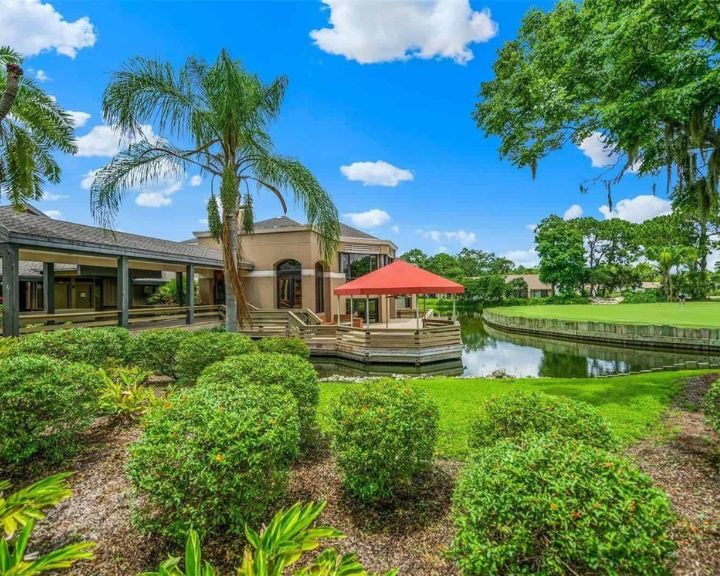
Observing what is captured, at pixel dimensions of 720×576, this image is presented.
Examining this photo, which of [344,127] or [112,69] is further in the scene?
[344,127]

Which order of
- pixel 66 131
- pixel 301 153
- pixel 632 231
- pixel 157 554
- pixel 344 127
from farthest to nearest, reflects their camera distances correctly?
pixel 632 231 → pixel 344 127 → pixel 66 131 → pixel 301 153 → pixel 157 554

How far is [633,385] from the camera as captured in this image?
23.4 ft

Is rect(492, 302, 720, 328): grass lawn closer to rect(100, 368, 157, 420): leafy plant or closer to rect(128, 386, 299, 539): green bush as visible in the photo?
rect(128, 386, 299, 539): green bush

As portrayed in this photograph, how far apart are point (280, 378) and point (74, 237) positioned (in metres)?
10.2

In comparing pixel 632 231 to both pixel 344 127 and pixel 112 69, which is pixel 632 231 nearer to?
pixel 344 127

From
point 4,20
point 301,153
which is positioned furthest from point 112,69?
point 301,153

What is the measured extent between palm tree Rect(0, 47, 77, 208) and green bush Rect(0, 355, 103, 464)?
36.3 ft

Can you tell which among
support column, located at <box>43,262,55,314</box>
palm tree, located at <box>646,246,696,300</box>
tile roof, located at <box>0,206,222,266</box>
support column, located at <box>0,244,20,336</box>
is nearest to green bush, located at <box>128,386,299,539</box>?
support column, located at <box>0,244,20,336</box>

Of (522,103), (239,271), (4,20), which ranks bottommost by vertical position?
(239,271)

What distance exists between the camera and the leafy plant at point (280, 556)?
5.95 ft

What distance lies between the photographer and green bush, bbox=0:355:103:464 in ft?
A: 11.6

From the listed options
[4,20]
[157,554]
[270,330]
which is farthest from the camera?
[270,330]

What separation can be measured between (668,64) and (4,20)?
1358 centimetres

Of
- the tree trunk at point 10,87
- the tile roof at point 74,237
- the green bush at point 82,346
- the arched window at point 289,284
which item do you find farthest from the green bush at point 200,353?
the arched window at point 289,284
